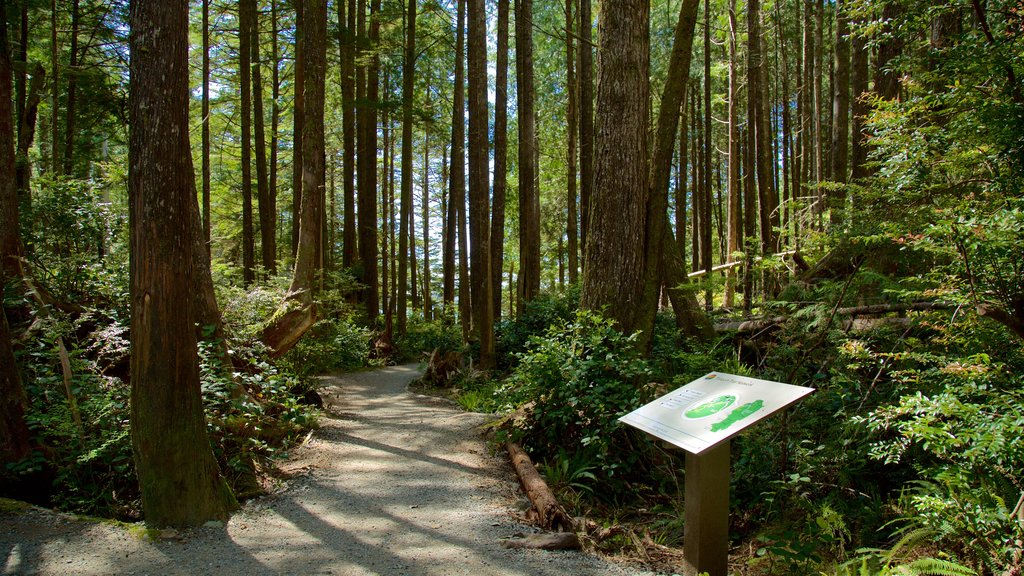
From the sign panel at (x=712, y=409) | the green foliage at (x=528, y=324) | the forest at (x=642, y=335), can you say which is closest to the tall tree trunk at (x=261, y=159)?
the forest at (x=642, y=335)

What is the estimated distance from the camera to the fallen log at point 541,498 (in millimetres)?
4410

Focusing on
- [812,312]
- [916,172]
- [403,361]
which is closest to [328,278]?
[403,361]

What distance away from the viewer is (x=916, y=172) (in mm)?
4211

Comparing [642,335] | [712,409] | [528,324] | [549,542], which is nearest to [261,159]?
[528,324]

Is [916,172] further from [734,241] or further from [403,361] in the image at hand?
[403,361]

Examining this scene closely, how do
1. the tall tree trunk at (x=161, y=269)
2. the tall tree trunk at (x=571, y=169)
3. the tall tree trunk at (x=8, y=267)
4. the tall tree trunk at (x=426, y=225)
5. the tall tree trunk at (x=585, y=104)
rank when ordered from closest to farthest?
the tall tree trunk at (x=161, y=269) → the tall tree trunk at (x=8, y=267) → the tall tree trunk at (x=585, y=104) → the tall tree trunk at (x=571, y=169) → the tall tree trunk at (x=426, y=225)

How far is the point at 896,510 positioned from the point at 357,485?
4620 millimetres

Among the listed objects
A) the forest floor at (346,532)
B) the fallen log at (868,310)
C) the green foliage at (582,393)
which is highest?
the fallen log at (868,310)

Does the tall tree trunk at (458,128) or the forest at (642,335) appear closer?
the forest at (642,335)

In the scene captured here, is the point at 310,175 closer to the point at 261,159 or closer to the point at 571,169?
the point at 261,159

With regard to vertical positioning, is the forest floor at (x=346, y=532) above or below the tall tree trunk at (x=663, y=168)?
below

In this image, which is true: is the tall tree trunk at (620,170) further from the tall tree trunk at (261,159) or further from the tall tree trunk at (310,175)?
the tall tree trunk at (261,159)

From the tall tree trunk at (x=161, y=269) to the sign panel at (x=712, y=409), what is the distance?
3370 millimetres

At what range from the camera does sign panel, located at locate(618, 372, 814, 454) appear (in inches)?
120
